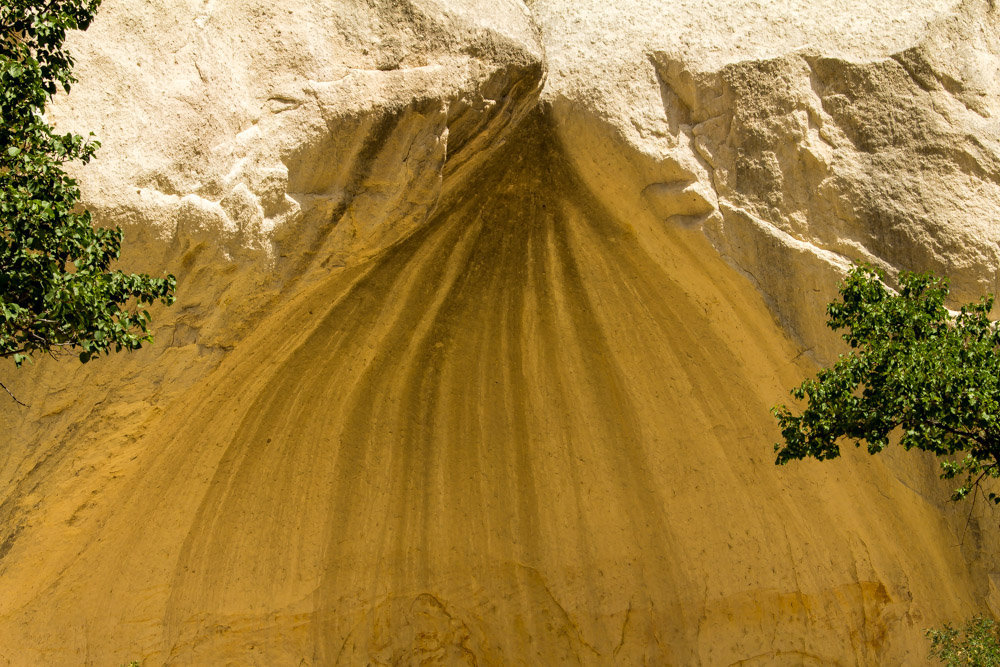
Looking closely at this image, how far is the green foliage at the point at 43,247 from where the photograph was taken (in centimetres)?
500

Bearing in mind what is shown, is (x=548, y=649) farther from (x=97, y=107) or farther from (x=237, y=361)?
(x=97, y=107)

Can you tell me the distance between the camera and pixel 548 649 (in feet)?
34.5

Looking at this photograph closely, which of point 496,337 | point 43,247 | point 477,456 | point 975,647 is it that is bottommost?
point 975,647

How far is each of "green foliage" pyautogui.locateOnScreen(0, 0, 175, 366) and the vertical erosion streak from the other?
3928mm

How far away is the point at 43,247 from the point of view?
509 cm

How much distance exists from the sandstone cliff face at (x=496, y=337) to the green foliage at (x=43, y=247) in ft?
5.86

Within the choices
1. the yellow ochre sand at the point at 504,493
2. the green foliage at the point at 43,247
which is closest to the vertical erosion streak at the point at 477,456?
the yellow ochre sand at the point at 504,493

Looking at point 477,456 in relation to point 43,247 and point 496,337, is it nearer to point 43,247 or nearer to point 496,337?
point 496,337

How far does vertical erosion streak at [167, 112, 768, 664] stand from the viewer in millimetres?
9656

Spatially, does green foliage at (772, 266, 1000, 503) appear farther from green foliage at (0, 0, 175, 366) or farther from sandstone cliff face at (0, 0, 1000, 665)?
green foliage at (0, 0, 175, 366)

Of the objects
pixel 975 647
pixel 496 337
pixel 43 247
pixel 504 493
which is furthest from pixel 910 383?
pixel 504 493

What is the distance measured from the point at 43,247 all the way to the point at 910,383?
4.98m

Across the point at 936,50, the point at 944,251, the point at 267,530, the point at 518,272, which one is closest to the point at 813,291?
the point at 944,251

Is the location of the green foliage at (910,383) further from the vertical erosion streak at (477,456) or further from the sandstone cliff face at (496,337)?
the vertical erosion streak at (477,456)
